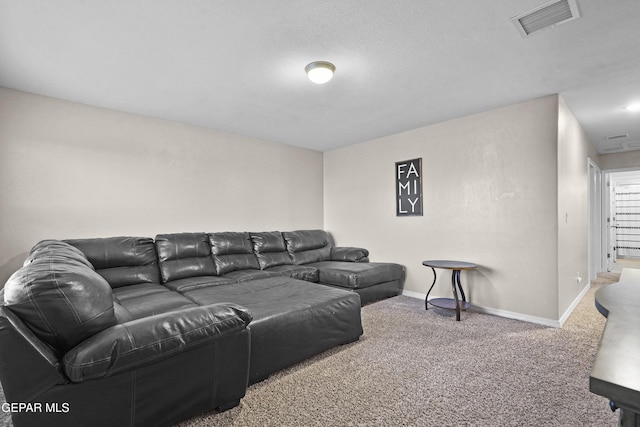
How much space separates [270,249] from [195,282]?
1.37 metres

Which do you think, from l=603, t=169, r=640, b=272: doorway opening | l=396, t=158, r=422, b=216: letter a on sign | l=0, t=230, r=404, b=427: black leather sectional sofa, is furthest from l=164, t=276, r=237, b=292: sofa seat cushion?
l=603, t=169, r=640, b=272: doorway opening

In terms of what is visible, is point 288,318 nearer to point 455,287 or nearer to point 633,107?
point 455,287

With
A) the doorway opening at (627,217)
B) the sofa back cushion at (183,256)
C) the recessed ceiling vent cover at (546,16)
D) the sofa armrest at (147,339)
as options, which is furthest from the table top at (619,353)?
the doorway opening at (627,217)

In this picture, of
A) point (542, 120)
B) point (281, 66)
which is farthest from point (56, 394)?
point (542, 120)

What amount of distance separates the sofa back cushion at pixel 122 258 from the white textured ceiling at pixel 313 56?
Answer: 4.93 feet

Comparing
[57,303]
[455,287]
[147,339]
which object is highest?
[57,303]

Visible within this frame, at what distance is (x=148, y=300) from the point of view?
7.88 ft

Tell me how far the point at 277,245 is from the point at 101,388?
3119 millimetres

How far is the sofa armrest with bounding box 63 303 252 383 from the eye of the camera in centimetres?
129

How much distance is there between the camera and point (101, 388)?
53.7 inches

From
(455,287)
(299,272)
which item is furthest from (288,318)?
(455,287)

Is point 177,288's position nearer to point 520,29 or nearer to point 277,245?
point 277,245

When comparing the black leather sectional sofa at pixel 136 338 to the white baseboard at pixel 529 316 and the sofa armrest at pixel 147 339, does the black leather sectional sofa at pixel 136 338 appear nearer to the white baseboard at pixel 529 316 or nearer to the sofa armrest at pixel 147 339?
the sofa armrest at pixel 147 339

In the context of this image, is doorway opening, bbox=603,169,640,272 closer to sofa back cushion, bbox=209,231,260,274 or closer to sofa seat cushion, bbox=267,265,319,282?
sofa seat cushion, bbox=267,265,319,282
